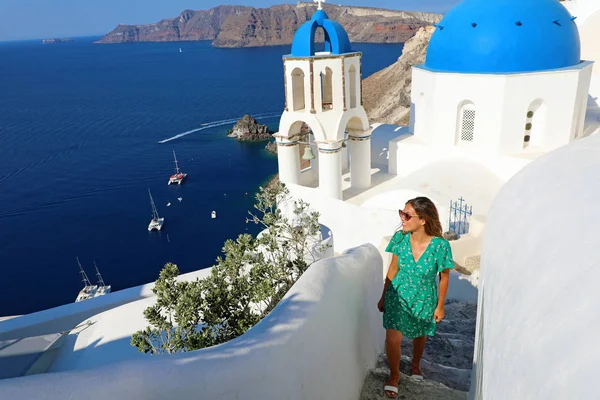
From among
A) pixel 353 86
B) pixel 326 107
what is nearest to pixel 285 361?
pixel 326 107

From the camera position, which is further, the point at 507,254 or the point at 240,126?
the point at 240,126

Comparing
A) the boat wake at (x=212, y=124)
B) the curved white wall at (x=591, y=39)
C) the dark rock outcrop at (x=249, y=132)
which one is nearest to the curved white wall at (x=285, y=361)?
the curved white wall at (x=591, y=39)

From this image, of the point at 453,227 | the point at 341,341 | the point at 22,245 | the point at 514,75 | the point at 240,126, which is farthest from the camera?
the point at 240,126

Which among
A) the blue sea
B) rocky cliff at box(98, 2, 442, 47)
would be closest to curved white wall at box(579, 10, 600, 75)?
the blue sea

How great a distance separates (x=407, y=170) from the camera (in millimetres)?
12477

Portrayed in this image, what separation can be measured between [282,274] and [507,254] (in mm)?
2666

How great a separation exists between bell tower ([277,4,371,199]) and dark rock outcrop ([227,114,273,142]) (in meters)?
31.4

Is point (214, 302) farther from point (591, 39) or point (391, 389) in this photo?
point (591, 39)

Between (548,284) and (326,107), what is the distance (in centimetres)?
1069

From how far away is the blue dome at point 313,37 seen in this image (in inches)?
417

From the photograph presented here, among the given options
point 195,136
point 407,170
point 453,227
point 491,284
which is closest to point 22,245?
point 195,136

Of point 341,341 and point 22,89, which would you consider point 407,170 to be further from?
point 22,89

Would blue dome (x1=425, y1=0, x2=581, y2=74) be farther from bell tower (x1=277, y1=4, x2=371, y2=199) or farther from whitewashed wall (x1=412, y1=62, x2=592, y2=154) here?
bell tower (x1=277, y1=4, x2=371, y2=199)

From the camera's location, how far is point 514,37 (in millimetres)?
10188
